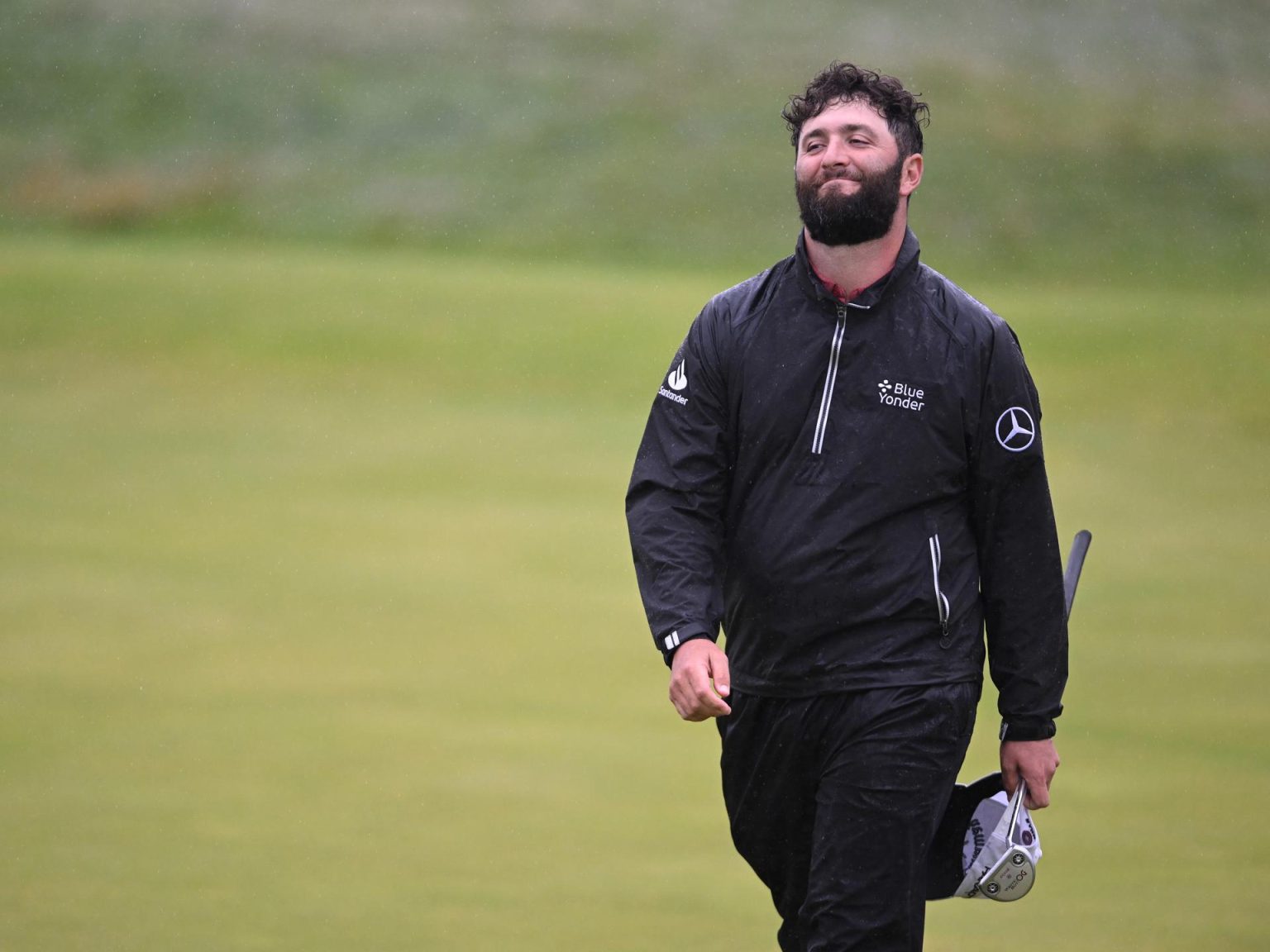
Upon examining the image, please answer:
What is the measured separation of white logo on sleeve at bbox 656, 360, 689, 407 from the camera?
3426mm

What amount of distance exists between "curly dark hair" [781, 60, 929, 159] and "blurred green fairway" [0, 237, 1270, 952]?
207 centimetres

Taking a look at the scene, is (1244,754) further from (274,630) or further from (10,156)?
(10,156)

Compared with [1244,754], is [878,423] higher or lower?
higher

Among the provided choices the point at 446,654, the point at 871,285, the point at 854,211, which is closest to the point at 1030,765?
the point at 871,285

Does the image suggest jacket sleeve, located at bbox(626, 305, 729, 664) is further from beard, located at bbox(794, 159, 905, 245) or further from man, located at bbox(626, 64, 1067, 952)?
beard, located at bbox(794, 159, 905, 245)

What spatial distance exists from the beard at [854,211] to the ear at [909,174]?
4 centimetres

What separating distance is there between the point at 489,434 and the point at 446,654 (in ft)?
17.4

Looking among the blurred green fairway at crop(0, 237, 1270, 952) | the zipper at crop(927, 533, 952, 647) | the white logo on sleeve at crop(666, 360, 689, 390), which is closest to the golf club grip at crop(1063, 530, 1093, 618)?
the zipper at crop(927, 533, 952, 647)

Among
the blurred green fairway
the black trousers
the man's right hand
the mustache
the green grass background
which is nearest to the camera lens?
the man's right hand

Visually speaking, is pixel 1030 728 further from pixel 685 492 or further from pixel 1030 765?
pixel 685 492

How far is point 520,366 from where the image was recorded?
1523 cm

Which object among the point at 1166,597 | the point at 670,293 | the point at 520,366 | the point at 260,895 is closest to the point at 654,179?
the point at 670,293

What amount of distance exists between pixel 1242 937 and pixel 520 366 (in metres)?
11.0

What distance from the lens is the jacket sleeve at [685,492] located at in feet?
10.8
